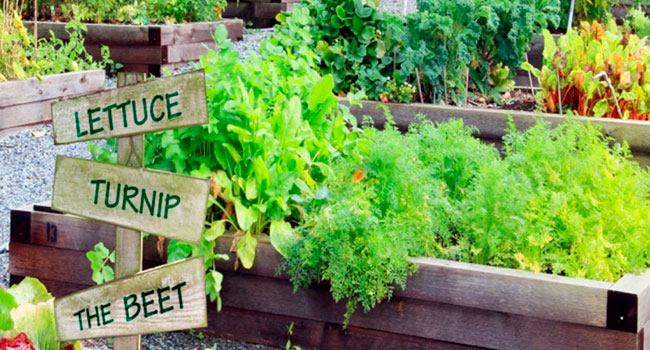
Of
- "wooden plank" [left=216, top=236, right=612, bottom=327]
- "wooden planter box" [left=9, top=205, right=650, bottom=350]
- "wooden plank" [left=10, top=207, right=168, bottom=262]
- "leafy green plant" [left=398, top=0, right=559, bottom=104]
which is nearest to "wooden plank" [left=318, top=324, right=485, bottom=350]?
"wooden planter box" [left=9, top=205, right=650, bottom=350]

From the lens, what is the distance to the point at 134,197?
254 cm

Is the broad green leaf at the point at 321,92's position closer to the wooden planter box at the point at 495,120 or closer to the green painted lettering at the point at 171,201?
the wooden planter box at the point at 495,120

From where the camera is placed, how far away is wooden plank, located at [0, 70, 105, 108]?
268 inches

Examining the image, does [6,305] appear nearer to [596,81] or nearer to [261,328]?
[261,328]

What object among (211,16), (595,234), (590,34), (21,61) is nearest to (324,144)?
(595,234)

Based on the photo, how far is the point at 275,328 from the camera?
12.7ft

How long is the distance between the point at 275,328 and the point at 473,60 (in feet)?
9.30

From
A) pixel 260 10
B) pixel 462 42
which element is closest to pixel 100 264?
pixel 462 42

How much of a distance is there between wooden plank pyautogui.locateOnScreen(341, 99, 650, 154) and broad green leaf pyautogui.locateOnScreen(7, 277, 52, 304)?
2.49 m

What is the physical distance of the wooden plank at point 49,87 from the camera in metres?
6.81

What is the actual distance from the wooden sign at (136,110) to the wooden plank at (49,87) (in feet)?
14.5

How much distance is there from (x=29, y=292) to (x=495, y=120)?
2952 mm

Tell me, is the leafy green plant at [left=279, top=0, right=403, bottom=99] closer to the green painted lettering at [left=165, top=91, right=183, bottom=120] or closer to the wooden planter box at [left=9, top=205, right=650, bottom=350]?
the wooden planter box at [left=9, top=205, right=650, bottom=350]

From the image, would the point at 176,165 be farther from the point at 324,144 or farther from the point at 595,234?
the point at 595,234
